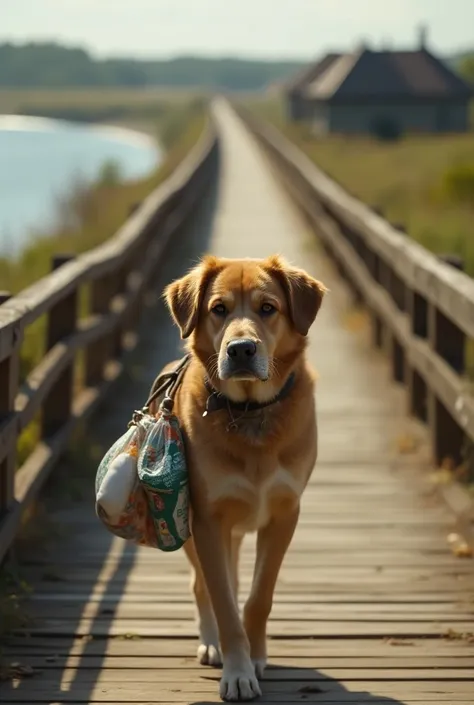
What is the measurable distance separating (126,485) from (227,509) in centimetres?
35

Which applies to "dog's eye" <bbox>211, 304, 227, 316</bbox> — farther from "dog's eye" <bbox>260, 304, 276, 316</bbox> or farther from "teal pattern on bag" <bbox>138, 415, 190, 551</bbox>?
"teal pattern on bag" <bbox>138, 415, 190, 551</bbox>

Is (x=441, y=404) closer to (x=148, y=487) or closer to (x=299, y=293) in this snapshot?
(x=299, y=293)

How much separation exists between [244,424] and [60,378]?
10.7ft

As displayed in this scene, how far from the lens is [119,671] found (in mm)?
4562

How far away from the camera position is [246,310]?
4332 mm

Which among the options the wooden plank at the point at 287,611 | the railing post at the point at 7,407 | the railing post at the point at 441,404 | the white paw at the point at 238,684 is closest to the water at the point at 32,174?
the railing post at the point at 441,404

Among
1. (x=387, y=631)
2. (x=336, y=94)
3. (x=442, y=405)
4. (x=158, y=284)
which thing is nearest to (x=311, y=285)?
(x=387, y=631)

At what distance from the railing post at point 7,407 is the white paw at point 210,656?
1.11 m

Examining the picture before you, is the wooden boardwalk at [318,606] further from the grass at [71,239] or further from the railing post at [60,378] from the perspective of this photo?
the grass at [71,239]

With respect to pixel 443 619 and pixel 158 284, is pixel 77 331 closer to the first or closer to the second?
pixel 443 619

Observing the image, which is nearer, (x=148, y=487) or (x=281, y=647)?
(x=148, y=487)

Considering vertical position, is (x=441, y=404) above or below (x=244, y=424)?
below

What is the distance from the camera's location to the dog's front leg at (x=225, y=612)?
429 cm

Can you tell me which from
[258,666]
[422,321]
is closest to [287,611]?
[258,666]
